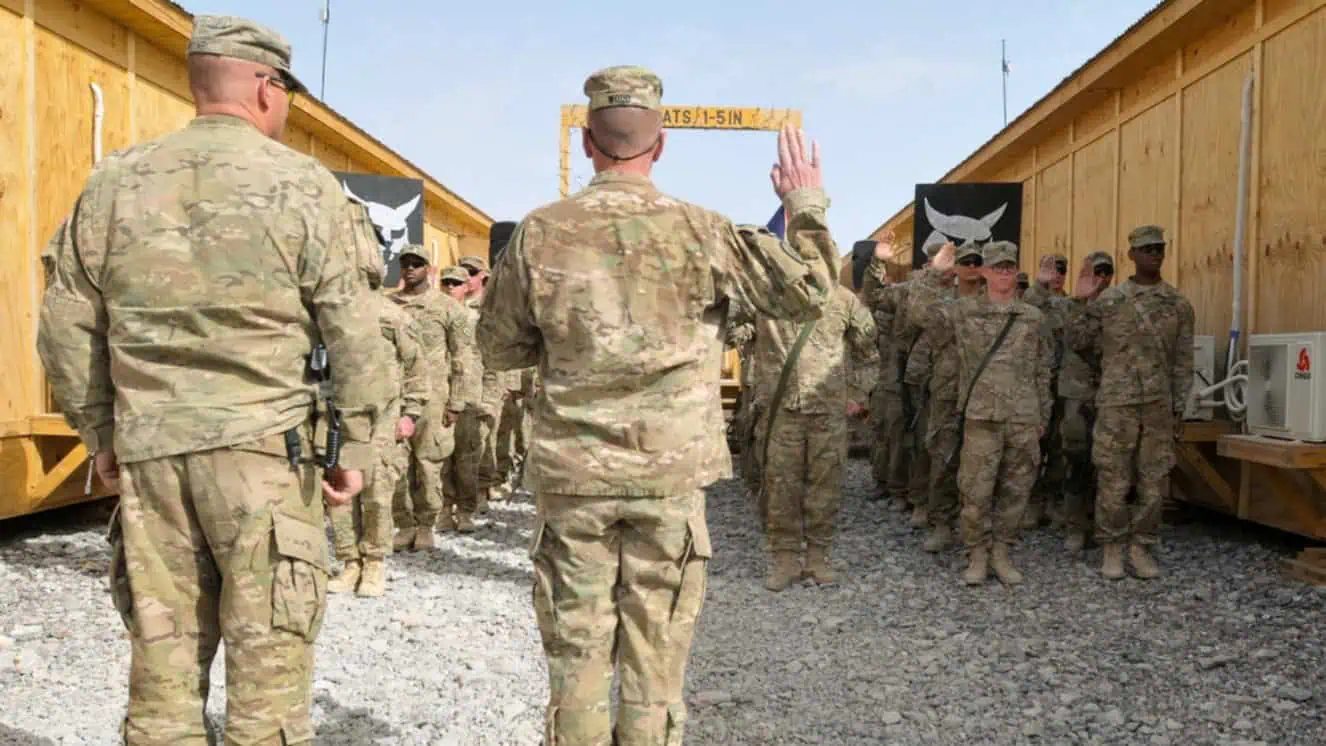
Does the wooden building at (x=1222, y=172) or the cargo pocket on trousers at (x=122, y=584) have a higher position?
the wooden building at (x=1222, y=172)

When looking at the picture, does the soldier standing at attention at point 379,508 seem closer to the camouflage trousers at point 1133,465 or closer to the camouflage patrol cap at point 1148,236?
the camouflage trousers at point 1133,465

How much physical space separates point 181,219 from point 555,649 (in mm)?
1427

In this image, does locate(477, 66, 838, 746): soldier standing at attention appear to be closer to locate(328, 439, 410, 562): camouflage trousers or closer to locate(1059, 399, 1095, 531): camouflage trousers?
locate(328, 439, 410, 562): camouflage trousers

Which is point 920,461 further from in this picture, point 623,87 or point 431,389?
point 623,87

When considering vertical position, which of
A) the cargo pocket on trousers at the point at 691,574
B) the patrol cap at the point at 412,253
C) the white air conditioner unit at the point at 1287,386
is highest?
the patrol cap at the point at 412,253

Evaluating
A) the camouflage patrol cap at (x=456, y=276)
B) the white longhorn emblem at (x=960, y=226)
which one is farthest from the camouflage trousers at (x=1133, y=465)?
the camouflage patrol cap at (x=456, y=276)

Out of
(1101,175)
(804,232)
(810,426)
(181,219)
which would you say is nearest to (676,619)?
(804,232)

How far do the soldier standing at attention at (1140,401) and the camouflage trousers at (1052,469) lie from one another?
127cm

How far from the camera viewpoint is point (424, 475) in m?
6.71

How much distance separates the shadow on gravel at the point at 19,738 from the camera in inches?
136

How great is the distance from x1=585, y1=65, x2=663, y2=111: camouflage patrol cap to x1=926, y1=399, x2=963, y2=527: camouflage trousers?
5.11 metres

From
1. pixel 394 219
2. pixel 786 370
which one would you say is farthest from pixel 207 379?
pixel 394 219

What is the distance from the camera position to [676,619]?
2.71 m

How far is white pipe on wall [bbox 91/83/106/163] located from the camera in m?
6.87
